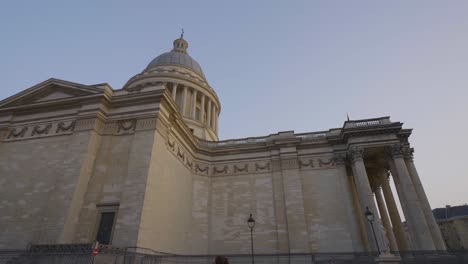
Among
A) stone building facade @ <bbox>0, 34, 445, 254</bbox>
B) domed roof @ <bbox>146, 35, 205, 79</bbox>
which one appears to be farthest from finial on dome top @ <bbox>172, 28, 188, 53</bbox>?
stone building facade @ <bbox>0, 34, 445, 254</bbox>

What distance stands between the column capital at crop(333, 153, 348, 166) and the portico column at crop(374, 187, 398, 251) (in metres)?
5.40

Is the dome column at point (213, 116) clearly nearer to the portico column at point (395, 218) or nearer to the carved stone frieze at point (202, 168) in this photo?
the carved stone frieze at point (202, 168)

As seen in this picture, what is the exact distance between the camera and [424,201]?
2070 cm

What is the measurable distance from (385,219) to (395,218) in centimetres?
80

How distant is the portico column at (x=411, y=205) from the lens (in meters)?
18.8

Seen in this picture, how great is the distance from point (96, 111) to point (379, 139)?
71.2 ft

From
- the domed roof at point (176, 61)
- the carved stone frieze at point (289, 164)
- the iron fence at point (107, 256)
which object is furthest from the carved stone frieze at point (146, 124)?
the domed roof at point (176, 61)

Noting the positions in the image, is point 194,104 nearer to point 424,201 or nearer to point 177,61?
point 177,61

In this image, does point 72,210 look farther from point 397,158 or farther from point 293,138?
point 397,158

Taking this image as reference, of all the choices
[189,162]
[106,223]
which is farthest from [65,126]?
[189,162]

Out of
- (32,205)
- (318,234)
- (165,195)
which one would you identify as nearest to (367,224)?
(318,234)

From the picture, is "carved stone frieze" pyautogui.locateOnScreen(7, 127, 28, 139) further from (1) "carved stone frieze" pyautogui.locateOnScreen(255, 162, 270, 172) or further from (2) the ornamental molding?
(1) "carved stone frieze" pyautogui.locateOnScreen(255, 162, 270, 172)

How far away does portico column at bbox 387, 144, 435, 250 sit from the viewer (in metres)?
18.8

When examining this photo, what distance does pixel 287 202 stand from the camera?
900 inches
